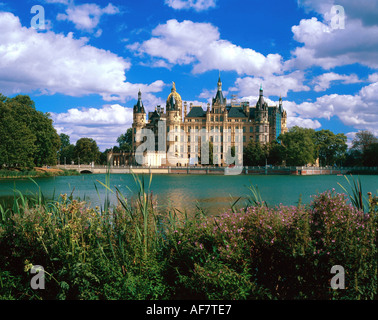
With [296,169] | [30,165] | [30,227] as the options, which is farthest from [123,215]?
[296,169]

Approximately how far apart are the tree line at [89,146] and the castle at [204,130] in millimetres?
11576

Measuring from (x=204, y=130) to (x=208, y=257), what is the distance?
3774 inches

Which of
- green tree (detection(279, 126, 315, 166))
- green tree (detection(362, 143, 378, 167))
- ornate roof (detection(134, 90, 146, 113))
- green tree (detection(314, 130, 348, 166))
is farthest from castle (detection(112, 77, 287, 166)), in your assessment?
green tree (detection(362, 143, 378, 167))

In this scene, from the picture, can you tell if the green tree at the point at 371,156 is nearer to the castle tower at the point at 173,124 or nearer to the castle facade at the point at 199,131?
the castle facade at the point at 199,131

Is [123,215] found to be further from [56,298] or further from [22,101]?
[22,101]

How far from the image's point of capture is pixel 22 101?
5600 centimetres

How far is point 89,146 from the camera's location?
88500 millimetres

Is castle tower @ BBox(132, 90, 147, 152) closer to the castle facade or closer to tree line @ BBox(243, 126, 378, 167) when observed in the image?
the castle facade

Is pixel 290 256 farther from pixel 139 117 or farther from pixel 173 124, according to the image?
pixel 139 117

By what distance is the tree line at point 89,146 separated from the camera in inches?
1785

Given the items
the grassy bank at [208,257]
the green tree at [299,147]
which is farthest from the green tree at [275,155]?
the grassy bank at [208,257]

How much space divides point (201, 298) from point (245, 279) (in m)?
0.56

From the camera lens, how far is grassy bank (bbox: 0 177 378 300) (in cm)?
424

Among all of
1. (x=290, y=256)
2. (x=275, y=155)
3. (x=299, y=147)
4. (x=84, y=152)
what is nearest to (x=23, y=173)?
(x=84, y=152)
